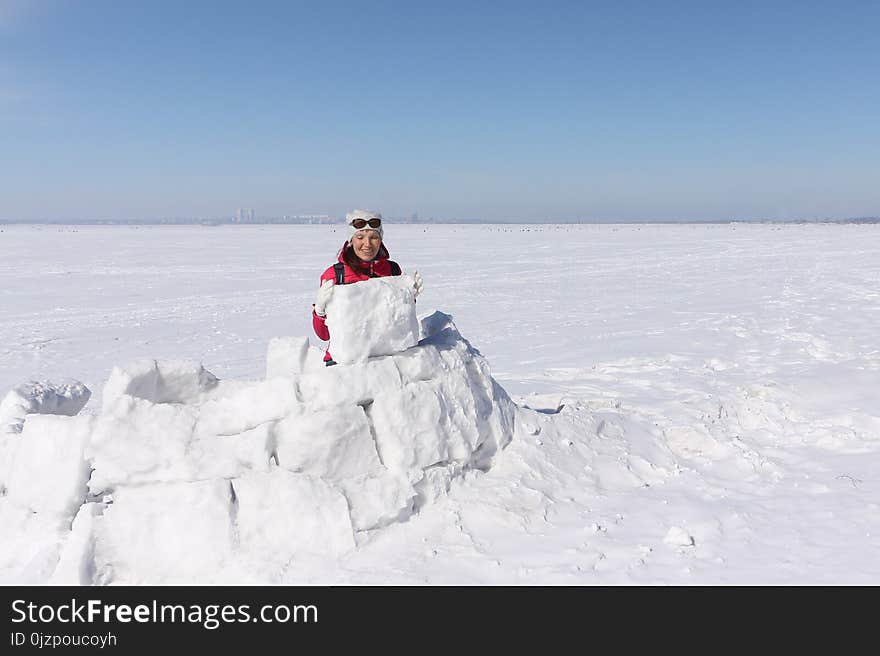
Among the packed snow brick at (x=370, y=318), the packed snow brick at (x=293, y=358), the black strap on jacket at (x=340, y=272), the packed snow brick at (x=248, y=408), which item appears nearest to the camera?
the packed snow brick at (x=248, y=408)

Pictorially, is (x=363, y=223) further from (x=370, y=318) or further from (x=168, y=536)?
(x=168, y=536)

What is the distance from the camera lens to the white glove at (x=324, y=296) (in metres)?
4.27

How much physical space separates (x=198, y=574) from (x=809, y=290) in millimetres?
18984

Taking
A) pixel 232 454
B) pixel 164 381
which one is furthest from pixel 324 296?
pixel 164 381

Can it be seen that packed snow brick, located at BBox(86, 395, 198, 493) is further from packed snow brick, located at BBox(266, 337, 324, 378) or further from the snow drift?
packed snow brick, located at BBox(266, 337, 324, 378)

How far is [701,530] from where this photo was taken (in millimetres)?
3900

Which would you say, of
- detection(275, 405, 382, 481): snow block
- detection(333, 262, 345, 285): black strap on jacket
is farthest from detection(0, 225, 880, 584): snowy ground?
detection(333, 262, 345, 285): black strap on jacket

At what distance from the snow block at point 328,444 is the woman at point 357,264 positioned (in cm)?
66

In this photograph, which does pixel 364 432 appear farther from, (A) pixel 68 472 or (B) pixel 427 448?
(A) pixel 68 472

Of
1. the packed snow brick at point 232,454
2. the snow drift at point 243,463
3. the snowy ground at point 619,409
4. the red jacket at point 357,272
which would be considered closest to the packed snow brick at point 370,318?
the snow drift at point 243,463

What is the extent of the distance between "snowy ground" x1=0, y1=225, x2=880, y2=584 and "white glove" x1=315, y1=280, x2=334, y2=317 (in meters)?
1.55

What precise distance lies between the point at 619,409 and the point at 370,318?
361 centimetres

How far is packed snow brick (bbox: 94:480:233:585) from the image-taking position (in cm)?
353

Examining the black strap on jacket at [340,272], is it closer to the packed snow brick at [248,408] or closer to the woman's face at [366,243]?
the woman's face at [366,243]
